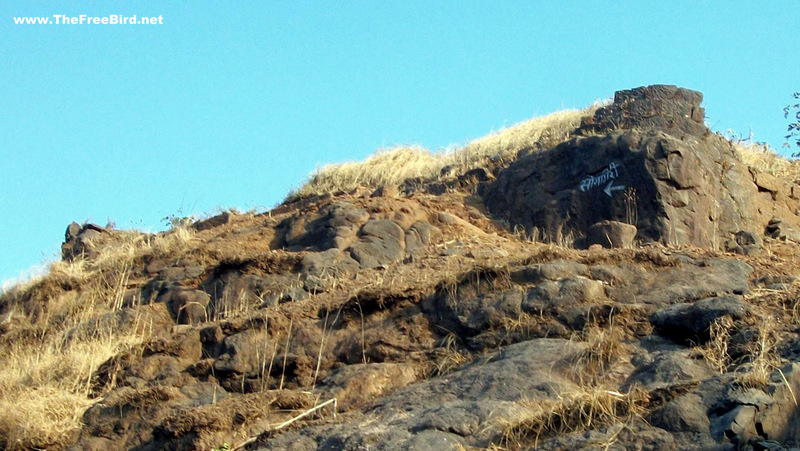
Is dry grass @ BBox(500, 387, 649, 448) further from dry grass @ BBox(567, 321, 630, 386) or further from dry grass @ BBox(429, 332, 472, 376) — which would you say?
dry grass @ BBox(429, 332, 472, 376)

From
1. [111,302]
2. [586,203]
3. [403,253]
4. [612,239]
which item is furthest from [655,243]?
[111,302]

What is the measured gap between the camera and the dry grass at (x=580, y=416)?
5.62 meters

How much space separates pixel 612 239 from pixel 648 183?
2.99 feet

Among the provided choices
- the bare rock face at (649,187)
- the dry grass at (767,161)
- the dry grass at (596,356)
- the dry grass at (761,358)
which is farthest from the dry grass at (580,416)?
the dry grass at (767,161)

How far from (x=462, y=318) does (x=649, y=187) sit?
3.58 m

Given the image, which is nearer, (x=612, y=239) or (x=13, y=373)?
(x=13, y=373)

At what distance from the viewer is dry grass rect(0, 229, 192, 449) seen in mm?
7418

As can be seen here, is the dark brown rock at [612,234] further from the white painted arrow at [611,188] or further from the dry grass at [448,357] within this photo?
the dry grass at [448,357]

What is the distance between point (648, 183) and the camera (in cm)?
1012

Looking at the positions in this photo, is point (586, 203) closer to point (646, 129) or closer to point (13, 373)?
point (646, 129)

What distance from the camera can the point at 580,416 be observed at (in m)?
5.69

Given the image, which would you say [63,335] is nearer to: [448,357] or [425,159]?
[448,357]

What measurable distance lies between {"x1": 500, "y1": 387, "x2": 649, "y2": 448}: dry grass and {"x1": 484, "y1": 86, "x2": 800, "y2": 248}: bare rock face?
13.7 ft

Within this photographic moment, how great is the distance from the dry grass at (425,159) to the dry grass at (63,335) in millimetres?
3285
